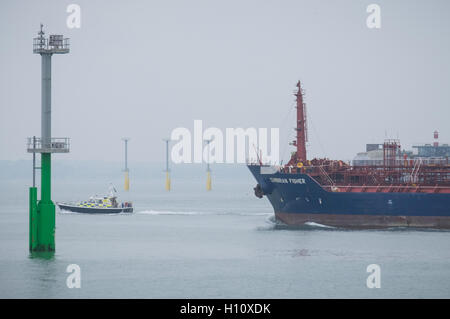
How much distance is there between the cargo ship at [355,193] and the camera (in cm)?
6888

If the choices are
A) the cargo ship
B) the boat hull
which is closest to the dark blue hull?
the cargo ship

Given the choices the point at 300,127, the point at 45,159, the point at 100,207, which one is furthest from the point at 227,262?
the point at 100,207

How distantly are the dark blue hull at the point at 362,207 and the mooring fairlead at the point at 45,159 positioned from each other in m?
26.8

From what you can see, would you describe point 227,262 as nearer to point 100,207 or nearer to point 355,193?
point 355,193

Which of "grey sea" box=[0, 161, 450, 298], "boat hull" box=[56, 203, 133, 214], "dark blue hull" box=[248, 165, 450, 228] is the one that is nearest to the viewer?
"grey sea" box=[0, 161, 450, 298]

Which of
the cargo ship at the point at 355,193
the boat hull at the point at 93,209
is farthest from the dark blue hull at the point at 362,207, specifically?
the boat hull at the point at 93,209

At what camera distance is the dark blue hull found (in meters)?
68.6

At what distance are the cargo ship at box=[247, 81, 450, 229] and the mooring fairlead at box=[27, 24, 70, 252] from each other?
26763 mm

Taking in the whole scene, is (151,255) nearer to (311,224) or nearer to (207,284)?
(207,284)

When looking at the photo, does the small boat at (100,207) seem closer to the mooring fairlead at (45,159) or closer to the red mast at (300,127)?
the red mast at (300,127)

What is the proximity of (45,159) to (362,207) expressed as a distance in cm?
2936

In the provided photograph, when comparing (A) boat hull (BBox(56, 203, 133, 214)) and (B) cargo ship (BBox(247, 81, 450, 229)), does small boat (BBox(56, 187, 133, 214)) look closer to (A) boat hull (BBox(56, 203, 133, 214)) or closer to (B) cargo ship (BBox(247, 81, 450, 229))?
Result: (A) boat hull (BBox(56, 203, 133, 214))

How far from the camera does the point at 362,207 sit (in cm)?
6950
